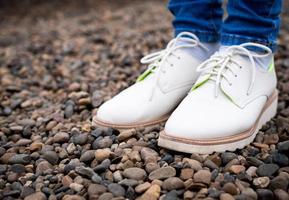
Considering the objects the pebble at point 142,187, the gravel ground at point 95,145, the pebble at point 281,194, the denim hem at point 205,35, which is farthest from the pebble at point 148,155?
the denim hem at point 205,35

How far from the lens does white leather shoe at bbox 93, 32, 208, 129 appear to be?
3.98 feet

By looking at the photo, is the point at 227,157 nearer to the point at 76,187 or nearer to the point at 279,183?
the point at 279,183

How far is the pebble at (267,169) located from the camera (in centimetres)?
100

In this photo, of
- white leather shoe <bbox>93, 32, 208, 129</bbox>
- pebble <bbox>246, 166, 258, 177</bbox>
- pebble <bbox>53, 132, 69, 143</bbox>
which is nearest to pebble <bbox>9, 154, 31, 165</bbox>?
pebble <bbox>53, 132, 69, 143</bbox>

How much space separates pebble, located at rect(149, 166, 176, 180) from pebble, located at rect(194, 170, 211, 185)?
0.20ft

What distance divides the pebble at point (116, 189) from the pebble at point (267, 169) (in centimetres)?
33

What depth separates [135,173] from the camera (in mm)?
1026

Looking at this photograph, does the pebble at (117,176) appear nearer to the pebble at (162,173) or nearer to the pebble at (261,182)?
the pebble at (162,173)

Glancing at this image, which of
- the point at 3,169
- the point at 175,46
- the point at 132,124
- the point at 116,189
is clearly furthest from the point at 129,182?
the point at 175,46

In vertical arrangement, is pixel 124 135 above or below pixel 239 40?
below

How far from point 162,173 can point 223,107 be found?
0.25m

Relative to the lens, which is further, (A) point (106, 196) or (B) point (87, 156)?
(B) point (87, 156)

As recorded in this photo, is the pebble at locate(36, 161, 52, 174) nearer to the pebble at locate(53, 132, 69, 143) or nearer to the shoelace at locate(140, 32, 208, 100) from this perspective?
the pebble at locate(53, 132, 69, 143)

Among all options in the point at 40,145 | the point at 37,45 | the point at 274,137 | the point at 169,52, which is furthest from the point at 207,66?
the point at 37,45
